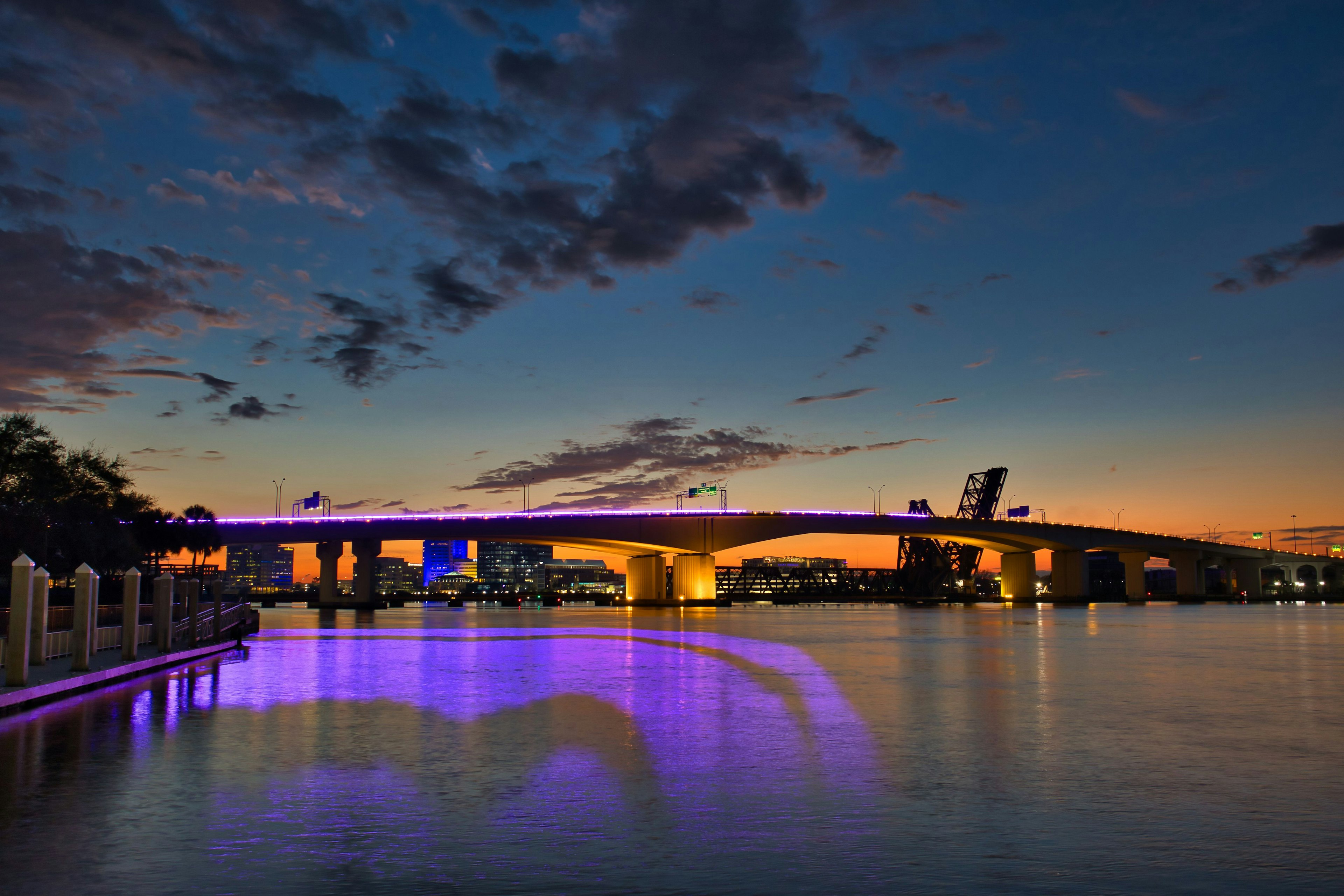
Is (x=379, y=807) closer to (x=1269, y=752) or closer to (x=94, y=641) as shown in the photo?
(x=1269, y=752)

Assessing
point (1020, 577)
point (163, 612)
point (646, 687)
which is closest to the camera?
point (646, 687)

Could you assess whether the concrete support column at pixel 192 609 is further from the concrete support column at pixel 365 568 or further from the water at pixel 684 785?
the concrete support column at pixel 365 568

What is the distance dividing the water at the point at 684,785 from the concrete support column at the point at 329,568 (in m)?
149

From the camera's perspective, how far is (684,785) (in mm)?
11898

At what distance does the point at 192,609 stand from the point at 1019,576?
574 feet

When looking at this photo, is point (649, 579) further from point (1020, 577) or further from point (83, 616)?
point (83, 616)

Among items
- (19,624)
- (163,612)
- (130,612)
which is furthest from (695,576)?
(19,624)

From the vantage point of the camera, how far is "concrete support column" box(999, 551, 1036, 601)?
190m

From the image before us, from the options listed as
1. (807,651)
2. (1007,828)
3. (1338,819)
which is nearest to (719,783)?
(1007,828)

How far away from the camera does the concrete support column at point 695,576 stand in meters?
154

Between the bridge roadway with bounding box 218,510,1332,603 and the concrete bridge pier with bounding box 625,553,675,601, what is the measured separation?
190mm

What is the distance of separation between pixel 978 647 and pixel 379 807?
119 feet

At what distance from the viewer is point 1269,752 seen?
14469mm

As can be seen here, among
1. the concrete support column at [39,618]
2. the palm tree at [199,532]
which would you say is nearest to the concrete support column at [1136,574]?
the palm tree at [199,532]
